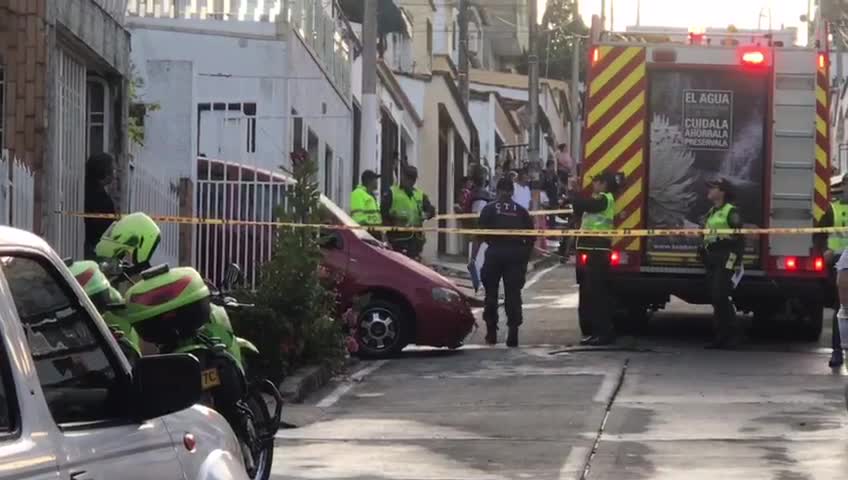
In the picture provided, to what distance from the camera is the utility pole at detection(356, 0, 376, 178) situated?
2244 cm

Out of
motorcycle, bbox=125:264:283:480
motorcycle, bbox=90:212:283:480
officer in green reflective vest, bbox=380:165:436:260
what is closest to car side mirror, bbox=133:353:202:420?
motorcycle, bbox=125:264:283:480

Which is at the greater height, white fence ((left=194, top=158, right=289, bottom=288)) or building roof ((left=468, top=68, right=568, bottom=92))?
building roof ((left=468, top=68, right=568, bottom=92))

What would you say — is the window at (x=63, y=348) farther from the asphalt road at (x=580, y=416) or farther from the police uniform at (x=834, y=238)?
the police uniform at (x=834, y=238)

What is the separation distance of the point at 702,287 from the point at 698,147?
134 cm

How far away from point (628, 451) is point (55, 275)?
6.14 metres

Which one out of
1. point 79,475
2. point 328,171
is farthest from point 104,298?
point 328,171

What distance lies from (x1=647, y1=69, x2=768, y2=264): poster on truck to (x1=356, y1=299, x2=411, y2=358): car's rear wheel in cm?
269

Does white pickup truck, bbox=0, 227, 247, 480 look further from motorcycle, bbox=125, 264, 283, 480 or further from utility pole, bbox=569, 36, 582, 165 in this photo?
utility pole, bbox=569, 36, 582, 165

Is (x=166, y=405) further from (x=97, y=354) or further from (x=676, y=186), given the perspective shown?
(x=676, y=186)

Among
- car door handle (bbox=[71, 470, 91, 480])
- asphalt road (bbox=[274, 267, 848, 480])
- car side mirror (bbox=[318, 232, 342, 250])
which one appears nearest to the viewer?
car door handle (bbox=[71, 470, 91, 480])

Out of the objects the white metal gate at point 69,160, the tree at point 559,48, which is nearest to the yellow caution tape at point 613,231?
the white metal gate at point 69,160

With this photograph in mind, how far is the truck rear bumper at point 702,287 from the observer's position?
1585 centimetres

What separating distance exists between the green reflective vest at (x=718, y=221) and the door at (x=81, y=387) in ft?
37.8

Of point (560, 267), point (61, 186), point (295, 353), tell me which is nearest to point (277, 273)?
point (295, 353)
